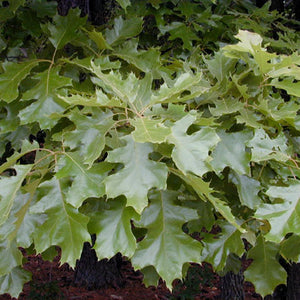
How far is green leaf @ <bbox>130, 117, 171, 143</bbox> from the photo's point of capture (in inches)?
32.8

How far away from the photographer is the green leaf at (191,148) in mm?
874

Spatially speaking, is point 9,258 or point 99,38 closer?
point 9,258

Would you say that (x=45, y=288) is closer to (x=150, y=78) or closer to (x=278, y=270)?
(x=278, y=270)

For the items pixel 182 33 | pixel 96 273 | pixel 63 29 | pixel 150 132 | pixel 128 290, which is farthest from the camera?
pixel 128 290

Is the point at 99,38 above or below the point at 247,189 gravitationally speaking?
above

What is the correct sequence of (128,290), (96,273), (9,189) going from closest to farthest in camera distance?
(9,189) < (96,273) < (128,290)

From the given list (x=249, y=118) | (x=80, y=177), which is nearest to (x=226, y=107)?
(x=249, y=118)

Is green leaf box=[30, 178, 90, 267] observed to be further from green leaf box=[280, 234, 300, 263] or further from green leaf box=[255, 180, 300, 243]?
green leaf box=[280, 234, 300, 263]

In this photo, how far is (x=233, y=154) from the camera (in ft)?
3.83

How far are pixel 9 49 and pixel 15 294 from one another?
110 cm

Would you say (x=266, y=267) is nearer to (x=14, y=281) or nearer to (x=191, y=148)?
(x=191, y=148)

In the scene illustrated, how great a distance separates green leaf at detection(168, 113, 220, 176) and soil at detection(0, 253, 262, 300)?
380 cm

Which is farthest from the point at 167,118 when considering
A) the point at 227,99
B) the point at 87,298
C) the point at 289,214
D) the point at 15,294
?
the point at 87,298

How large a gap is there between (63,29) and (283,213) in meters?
1.08
